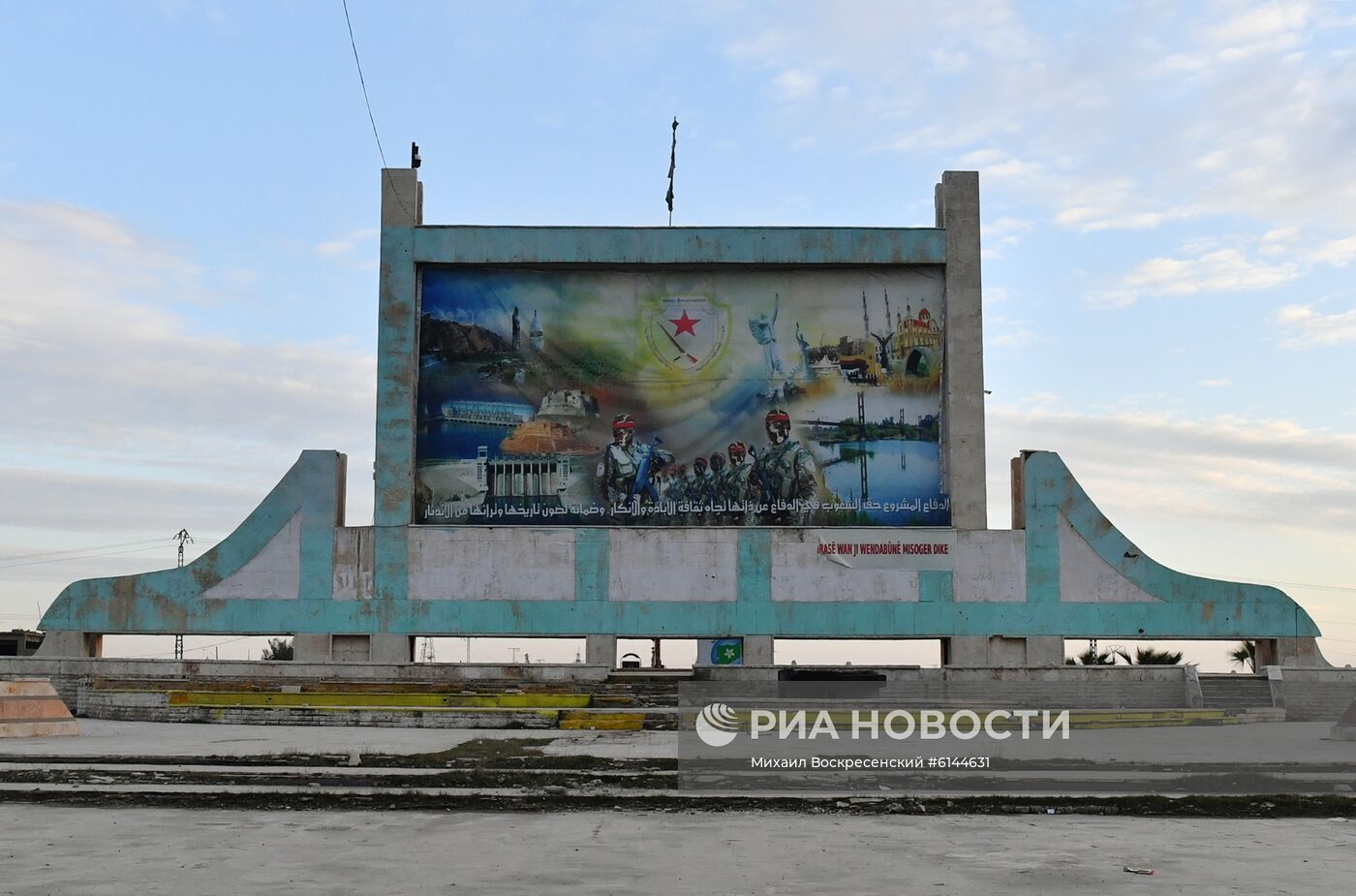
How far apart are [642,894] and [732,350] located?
107ft

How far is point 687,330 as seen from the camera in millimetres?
42062

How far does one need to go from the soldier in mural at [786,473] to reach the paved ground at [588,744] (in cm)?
1436

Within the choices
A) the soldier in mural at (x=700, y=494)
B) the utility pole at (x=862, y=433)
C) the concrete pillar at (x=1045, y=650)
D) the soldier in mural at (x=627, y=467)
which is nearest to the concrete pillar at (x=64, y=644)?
the soldier in mural at (x=627, y=467)

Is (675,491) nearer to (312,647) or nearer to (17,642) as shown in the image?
(312,647)

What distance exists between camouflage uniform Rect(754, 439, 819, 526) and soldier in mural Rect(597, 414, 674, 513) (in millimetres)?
2934

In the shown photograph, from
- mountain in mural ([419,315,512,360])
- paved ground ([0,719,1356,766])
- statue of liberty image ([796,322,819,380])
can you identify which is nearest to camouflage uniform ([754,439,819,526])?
→ statue of liberty image ([796,322,819,380])

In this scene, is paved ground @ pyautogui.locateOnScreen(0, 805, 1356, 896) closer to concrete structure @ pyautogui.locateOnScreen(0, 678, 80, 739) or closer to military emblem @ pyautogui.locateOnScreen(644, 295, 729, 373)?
concrete structure @ pyautogui.locateOnScreen(0, 678, 80, 739)

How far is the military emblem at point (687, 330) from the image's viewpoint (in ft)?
138

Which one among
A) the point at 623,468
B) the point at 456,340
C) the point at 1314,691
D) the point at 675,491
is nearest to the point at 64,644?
the point at 456,340

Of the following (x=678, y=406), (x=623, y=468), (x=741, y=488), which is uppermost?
(x=678, y=406)

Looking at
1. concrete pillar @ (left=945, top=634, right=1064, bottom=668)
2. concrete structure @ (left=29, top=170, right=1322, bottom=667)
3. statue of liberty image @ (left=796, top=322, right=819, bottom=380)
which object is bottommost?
concrete pillar @ (left=945, top=634, right=1064, bottom=668)

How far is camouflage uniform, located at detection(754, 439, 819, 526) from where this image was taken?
41.6 meters

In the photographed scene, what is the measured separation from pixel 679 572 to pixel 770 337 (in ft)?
25.3

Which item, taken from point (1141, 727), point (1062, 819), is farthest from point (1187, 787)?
point (1141, 727)
